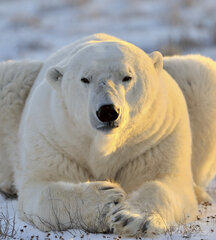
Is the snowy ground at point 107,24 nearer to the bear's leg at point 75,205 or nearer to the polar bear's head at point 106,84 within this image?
the polar bear's head at point 106,84

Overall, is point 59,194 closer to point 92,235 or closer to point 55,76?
point 92,235

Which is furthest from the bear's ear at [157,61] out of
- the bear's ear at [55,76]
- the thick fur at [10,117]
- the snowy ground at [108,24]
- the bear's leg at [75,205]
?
the snowy ground at [108,24]

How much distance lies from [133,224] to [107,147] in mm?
667

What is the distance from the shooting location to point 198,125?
458 centimetres

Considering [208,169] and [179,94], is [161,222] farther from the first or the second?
[208,169]

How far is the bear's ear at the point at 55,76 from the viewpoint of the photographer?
3605mm

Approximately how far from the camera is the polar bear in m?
3.18

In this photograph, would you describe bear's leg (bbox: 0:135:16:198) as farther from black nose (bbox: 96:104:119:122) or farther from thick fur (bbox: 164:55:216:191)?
black nose (bbox: 96:104:119:122)

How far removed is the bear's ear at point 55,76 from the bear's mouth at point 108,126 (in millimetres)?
566

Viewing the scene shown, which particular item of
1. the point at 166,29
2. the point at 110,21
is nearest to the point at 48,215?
the point at 166,29

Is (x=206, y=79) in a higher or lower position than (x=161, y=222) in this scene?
higher

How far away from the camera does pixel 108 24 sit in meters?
15.5

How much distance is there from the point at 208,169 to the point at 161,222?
5.32ft

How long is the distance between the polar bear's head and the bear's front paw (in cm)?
46
